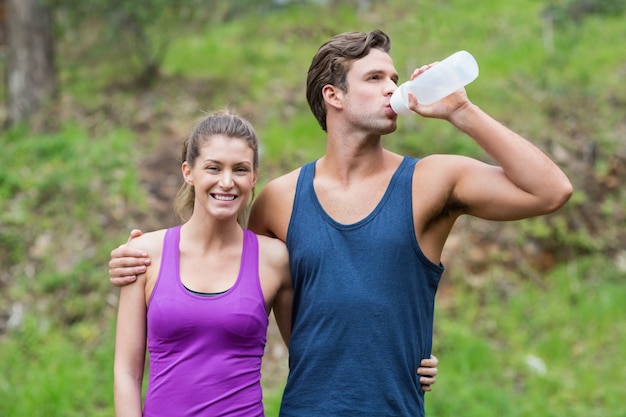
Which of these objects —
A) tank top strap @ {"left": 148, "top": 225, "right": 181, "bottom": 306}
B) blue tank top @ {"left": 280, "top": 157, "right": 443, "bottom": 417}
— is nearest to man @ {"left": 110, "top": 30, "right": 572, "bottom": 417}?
blue tank top @ {"left": 280, "top": 157, "right": 443, "bottom": 417}

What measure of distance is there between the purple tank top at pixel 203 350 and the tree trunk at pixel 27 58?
5858 millimetres

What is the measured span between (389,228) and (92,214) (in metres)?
4.31

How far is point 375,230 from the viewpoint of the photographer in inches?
111

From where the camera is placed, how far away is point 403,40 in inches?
350

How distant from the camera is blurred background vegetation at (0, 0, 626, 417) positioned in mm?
5734

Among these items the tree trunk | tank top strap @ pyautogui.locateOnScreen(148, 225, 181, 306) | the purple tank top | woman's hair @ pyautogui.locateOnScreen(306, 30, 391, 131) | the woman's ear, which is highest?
the tree trunk

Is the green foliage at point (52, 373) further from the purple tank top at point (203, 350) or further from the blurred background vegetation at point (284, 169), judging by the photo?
the purple tank top at point (203, 350)

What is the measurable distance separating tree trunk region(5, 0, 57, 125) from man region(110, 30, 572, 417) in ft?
18.8

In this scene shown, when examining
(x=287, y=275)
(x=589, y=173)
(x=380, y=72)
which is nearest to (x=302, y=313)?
(x=287, y=275)

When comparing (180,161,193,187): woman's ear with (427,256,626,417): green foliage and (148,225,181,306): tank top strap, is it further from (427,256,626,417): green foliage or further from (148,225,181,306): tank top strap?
(427,256,626,417): green foliage

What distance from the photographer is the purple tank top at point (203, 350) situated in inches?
104

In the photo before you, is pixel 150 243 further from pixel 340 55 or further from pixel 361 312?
pixel 340 55

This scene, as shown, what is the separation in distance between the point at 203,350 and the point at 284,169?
4.53 m

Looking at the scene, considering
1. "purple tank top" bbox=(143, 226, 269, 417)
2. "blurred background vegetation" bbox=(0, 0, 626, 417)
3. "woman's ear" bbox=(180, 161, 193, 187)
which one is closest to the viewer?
"purple tank top" bbox=(143, 226, 269, 417)
